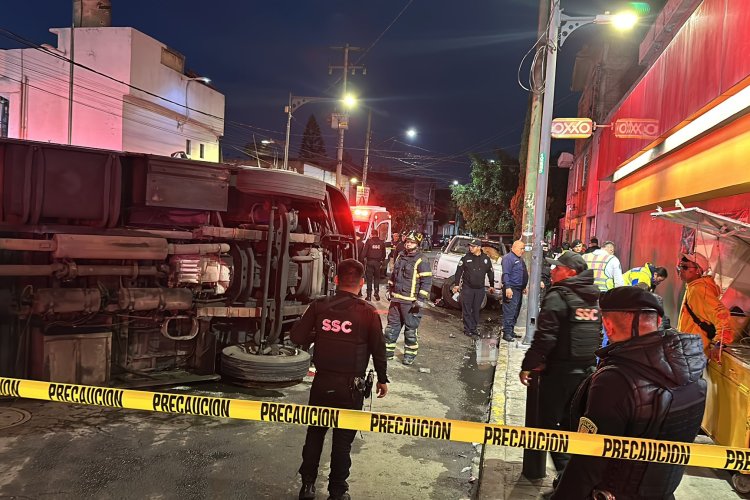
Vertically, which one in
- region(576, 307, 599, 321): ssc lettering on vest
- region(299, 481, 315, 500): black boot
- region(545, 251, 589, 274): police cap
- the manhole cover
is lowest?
the manhole cover

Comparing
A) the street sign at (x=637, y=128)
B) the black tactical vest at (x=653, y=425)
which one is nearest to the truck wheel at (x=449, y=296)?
the street sign at (x=637, y=128)

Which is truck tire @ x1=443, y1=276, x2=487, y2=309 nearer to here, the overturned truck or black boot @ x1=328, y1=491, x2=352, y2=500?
the overturned truck

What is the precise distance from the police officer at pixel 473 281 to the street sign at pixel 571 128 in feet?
10.6

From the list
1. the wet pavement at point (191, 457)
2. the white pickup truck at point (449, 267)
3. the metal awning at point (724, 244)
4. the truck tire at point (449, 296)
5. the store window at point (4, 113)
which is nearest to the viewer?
the wet pavement at point (191, 457)

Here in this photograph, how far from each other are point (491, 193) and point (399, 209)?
17.6 metres

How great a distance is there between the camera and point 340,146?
89.5ft

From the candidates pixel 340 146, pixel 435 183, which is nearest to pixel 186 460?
pixel 340 146

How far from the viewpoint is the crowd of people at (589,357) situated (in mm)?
2062

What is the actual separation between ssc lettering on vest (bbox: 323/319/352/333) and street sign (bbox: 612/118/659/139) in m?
8.18

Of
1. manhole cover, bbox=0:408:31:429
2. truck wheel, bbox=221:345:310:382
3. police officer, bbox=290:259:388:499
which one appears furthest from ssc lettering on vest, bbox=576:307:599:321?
manhole cover, bbox=0:408:31:429

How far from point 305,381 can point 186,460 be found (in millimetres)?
2418

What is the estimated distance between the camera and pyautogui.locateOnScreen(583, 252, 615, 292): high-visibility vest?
8.06 metres

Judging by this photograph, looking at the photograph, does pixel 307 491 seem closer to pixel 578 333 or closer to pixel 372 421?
pixel 372 421

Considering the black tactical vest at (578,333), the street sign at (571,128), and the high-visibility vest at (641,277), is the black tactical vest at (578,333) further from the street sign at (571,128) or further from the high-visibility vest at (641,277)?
the street sign at (571,128)
